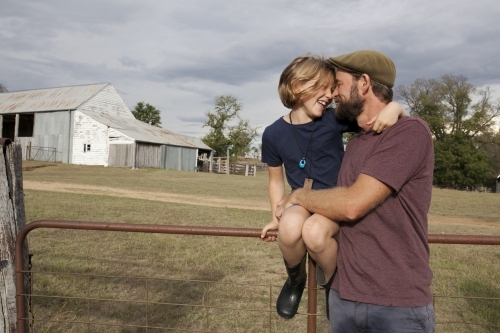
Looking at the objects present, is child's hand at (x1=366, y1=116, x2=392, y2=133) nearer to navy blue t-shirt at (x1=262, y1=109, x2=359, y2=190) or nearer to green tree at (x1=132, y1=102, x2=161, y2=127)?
navy blue t-shirt at (x1=262, y1=109, x2=359, y2=190)

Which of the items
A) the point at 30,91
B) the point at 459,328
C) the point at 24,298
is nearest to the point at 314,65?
the point at 24,298

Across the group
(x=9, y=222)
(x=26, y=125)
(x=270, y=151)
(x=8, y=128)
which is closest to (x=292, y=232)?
(x=270, y=151)

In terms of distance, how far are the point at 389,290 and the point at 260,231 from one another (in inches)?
28.6

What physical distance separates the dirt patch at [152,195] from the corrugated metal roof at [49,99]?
19.8m

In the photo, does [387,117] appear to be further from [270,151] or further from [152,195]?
[152,195]

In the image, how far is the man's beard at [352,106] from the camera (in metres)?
2.18

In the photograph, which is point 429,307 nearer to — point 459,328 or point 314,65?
point 314,65

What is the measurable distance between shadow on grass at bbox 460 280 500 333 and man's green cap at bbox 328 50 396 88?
3726mm

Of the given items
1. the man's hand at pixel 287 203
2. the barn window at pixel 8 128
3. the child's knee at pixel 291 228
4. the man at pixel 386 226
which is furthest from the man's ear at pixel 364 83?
the barn window at pixel 8 128

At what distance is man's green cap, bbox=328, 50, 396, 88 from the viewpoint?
2.09 meters

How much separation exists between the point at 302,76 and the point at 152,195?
1632 centimetres

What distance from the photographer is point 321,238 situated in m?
2.07

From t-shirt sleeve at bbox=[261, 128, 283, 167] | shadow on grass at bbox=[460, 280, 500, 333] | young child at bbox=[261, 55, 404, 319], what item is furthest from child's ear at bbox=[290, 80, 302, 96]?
shadow on grass at bbox=[460, 280, 500, 333]

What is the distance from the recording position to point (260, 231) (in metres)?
2.42
